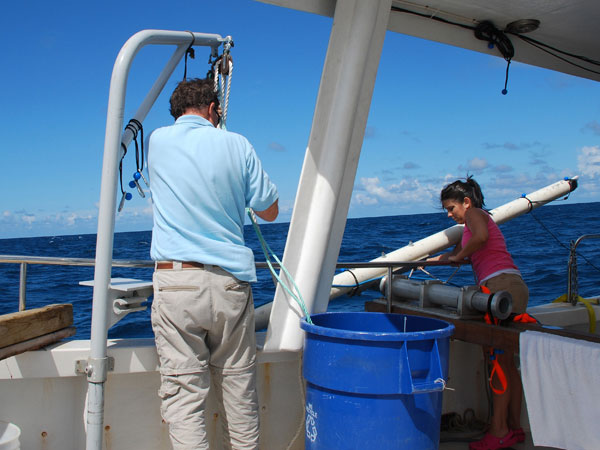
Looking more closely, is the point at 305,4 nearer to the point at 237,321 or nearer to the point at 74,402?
the point at 237,321

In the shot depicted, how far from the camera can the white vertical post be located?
2867 mm

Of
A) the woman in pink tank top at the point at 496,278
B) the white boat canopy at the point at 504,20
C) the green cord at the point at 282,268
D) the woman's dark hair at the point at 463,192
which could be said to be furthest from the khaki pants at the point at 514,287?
the white boat canopy at the point at 504,20

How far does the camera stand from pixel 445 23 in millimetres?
3730

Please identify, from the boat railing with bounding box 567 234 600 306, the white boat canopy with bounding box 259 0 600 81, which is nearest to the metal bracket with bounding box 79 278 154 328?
the white boat canopy with bounding box 259 0 600 81

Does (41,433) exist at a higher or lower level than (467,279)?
higher

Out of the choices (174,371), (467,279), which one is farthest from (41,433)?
(467,279)

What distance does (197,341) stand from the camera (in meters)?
2.38

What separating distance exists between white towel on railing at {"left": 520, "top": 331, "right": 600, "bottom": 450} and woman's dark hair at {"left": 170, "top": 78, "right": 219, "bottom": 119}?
1.90 m

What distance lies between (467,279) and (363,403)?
1218cm

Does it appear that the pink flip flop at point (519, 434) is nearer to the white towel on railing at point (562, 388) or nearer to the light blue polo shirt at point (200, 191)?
the white towel on railing at point (562, 388)

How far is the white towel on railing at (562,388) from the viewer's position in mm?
2414

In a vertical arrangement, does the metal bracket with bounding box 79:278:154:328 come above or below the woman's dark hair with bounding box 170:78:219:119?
below

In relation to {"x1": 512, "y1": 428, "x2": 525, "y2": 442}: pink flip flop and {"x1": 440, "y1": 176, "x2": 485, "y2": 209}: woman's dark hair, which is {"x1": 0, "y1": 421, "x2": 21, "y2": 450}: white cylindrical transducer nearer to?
{"x1": 512, "y1": 428, "x2": 525, "y2": 442}: pink flip flop

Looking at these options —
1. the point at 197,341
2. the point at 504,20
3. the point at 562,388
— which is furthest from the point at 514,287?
the point at 197,341
